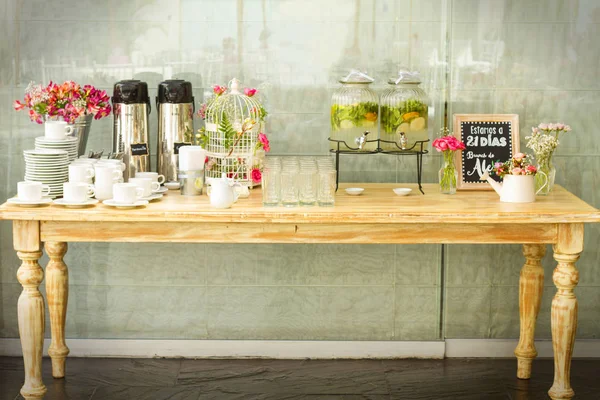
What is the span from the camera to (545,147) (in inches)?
149

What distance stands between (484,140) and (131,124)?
5.11ft

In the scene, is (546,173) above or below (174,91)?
below

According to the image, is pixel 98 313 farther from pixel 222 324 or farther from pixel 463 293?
pixel 463 293

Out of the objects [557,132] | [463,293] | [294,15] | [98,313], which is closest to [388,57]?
[294,15]

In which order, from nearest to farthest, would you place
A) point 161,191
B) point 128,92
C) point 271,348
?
point 161,191, point 128,92, point 271,348

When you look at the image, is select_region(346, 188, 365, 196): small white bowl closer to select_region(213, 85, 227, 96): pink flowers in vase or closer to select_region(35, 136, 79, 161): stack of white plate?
select_region(213, 85, 227, 96): pink flowers in vase

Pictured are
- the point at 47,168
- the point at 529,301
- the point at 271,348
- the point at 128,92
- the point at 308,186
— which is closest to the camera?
the point at 308,186

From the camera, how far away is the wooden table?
133 inches

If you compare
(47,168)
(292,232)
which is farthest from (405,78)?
(47,168)

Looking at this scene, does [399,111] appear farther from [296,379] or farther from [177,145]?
[296,379]

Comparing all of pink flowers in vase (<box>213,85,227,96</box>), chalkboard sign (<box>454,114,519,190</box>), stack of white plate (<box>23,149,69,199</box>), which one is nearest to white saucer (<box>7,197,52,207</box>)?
stack of white plate (<box>23,149,69,199</box>)

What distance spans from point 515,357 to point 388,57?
5.11 ft

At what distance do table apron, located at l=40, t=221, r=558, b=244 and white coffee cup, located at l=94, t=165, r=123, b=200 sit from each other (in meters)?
0.17

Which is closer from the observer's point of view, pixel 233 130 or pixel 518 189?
pixel 518 189
